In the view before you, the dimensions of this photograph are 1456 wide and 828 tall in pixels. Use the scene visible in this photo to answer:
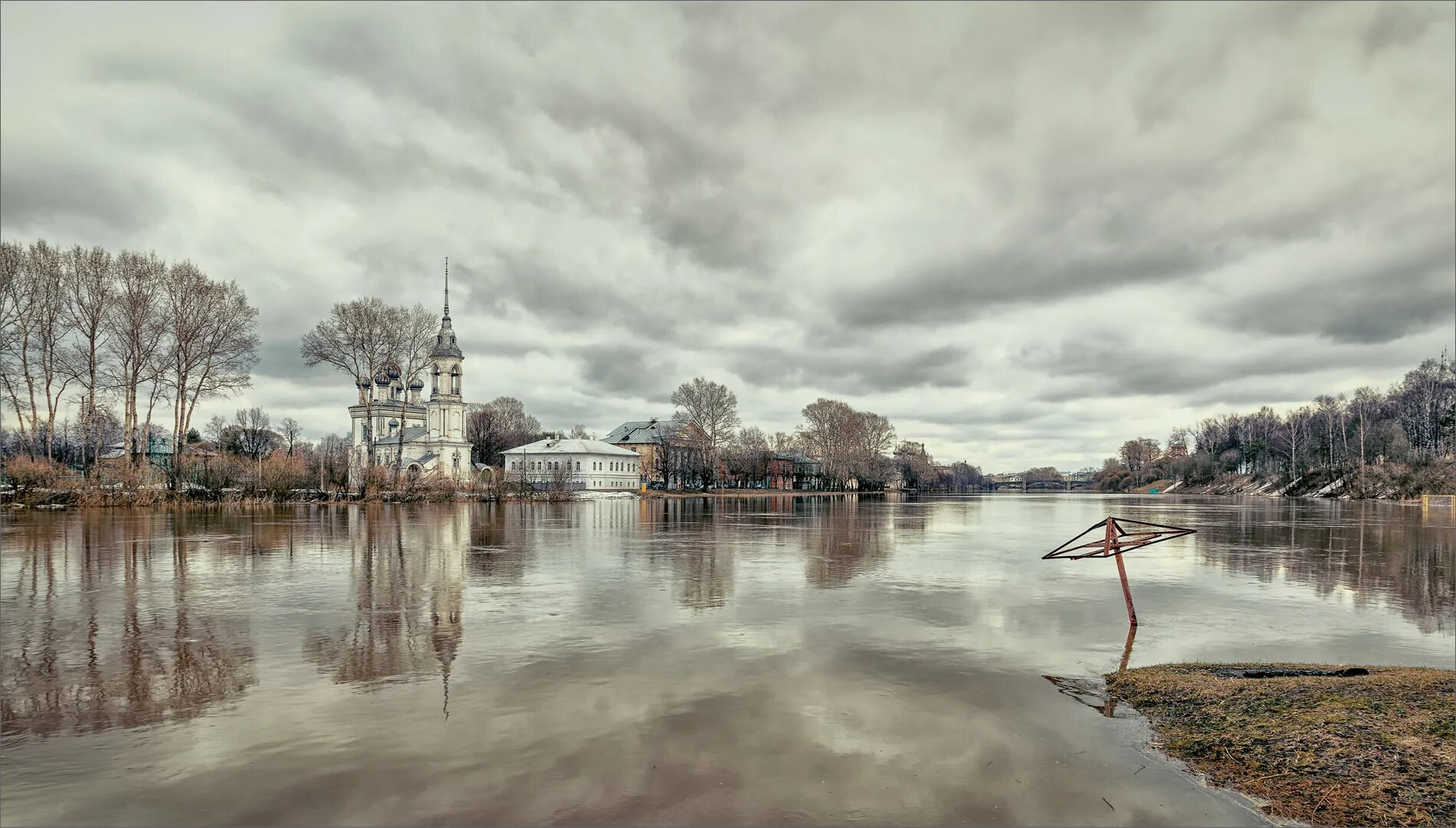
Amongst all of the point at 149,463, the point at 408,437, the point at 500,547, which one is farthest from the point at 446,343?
the point at 500,547

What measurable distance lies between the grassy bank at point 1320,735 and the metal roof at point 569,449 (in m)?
101

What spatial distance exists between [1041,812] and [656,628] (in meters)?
8.34

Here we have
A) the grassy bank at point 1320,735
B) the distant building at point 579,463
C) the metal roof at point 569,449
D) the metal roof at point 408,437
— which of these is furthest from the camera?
the metal roof at point 569,449

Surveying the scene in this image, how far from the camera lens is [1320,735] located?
25.5ft

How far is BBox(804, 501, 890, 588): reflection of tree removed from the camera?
21.0 m

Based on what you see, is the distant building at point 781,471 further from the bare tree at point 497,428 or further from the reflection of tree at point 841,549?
the reflection of tree at point 841,549

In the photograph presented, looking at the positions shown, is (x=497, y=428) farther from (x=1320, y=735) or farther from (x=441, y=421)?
(x=1320, y=735)

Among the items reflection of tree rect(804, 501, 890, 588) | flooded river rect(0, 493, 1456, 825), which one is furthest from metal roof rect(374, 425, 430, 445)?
flooded river rect(0, 493, 1456, 825)

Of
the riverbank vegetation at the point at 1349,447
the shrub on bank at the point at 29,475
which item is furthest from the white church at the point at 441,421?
the riverbank vegetation at the point at 1349,447

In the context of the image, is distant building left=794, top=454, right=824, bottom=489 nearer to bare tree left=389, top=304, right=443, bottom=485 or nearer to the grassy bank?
bare tree left=389, top=304, right=443, bottom=485

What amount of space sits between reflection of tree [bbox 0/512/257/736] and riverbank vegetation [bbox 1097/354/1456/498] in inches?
4053

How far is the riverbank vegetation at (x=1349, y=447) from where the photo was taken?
286 ft

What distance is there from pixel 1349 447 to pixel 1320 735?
454ft

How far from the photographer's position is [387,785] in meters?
6.72
